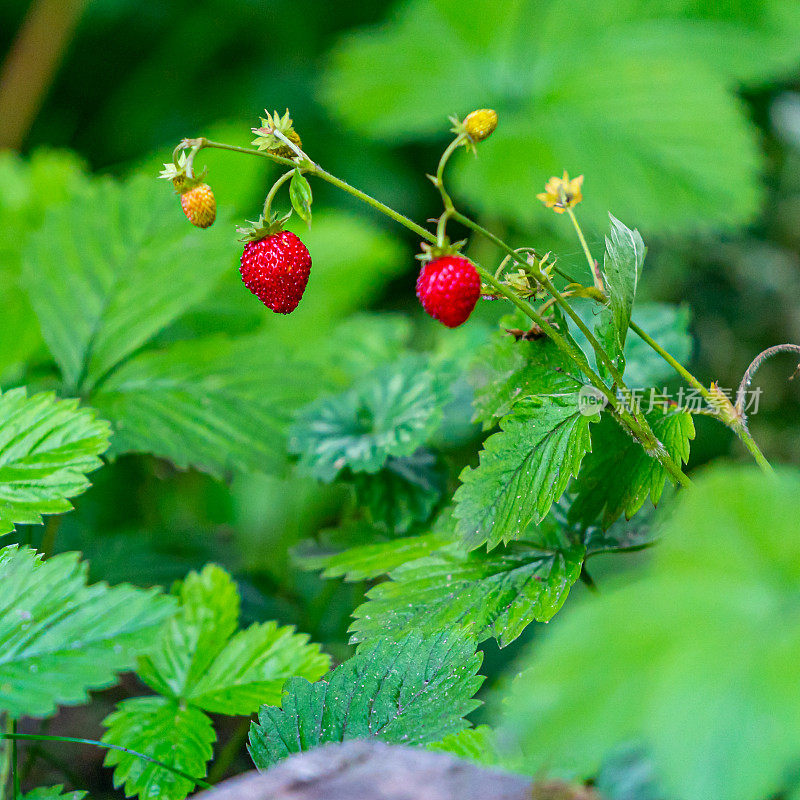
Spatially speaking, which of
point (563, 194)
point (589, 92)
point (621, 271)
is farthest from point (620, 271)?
point (589, 92)

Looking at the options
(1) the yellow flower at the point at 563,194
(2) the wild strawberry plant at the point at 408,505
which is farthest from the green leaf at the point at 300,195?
(1) the yellow flower at the point at 563,194

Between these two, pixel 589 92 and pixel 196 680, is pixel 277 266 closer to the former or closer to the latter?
pixel 196 680

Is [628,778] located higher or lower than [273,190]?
lower

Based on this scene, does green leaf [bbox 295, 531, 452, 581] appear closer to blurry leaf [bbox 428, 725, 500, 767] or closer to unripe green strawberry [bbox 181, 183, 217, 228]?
blurry leaf [bbox 428, 725, 500, 767]

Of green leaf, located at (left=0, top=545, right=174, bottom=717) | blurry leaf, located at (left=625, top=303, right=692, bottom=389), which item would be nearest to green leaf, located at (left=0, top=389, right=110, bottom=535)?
green leaf, located at (left=0, top=545, right=174, bottom=717)

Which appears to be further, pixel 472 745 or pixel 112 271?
pixel 112 271

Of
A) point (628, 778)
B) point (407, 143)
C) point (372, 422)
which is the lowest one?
point (407, 143)

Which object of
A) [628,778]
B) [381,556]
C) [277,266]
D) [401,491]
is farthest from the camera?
[401,491]

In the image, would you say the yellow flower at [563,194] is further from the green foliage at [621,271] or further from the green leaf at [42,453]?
the green leaf at [42,453]
